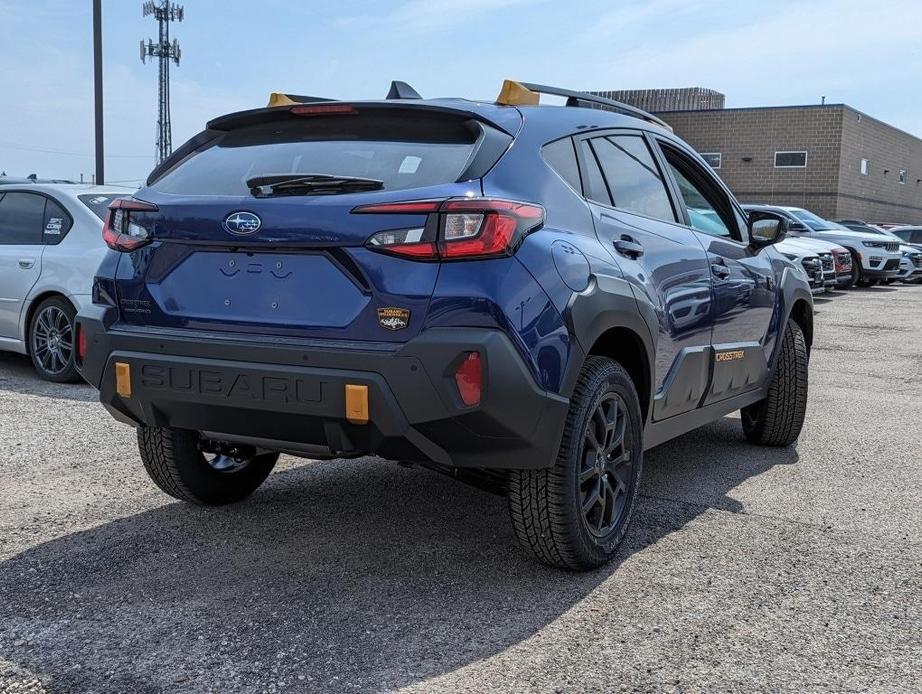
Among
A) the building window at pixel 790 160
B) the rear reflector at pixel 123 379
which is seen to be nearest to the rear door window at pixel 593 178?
the rear reflector at pixel 123 379

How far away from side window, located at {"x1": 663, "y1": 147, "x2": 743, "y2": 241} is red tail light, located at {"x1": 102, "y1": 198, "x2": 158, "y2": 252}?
2.45 metres

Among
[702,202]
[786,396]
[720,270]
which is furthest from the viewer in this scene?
[786,396]

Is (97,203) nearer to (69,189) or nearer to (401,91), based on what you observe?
(69,189)

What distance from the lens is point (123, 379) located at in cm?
371

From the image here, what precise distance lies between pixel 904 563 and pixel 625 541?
106cm

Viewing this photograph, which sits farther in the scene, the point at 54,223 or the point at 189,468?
the point at 54,223

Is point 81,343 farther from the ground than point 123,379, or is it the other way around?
point 81,343

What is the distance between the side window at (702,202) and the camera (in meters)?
5.02

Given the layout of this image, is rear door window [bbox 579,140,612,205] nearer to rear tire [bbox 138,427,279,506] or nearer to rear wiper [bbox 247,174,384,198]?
rear wiper [bbox 247,174,384,198]

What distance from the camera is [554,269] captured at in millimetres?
3455

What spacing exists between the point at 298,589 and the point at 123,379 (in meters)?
0.96

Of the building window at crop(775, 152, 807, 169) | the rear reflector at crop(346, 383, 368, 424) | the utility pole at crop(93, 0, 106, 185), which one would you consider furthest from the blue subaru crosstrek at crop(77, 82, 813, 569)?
the building window at crop(775, 152, 807, 169)

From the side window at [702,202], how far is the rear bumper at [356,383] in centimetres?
198

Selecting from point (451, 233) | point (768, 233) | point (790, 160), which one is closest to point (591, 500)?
point (451, 233)
